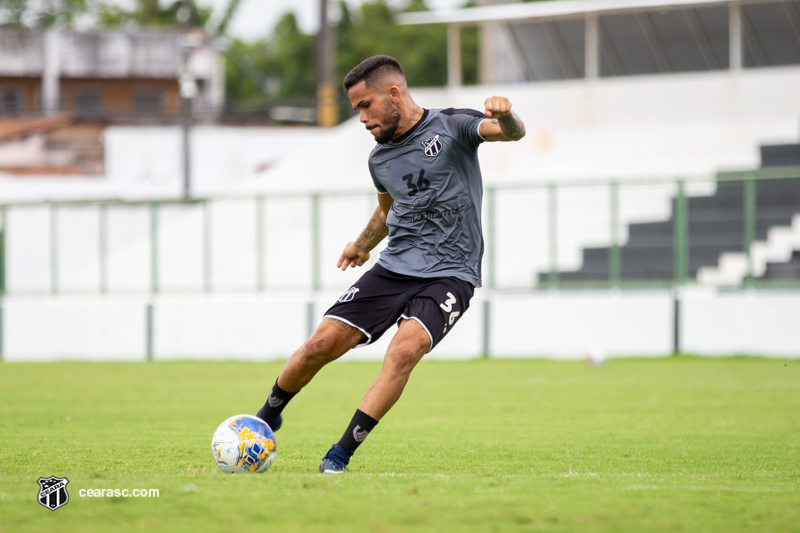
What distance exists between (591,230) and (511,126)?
42.2 ft

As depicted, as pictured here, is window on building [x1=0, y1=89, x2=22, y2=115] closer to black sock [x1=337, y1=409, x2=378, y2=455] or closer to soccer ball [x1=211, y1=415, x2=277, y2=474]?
soccer ball [x1=211, y1=415, x2=277, y2=474]

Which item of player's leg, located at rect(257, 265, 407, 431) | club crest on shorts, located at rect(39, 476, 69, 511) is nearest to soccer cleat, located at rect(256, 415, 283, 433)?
player's leg, located at rect(257, 265, 407, 431)

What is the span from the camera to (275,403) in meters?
6.34

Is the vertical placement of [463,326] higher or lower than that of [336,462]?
higher

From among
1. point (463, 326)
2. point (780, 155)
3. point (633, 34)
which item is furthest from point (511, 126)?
point (633, 34)

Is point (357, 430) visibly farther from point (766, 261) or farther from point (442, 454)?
point (766, 261)

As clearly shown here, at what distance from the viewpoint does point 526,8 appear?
28.9m

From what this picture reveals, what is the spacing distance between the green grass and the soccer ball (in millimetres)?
97

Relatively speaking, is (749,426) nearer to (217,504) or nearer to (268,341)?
(217,504)

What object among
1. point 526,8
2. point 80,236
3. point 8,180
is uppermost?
point 526,8

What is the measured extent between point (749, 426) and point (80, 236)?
A: 14.6 meters

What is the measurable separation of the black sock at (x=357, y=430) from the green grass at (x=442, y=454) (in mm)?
183

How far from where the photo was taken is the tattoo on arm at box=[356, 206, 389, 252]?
6773 mm

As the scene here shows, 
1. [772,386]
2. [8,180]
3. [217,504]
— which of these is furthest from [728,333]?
[8,180]
